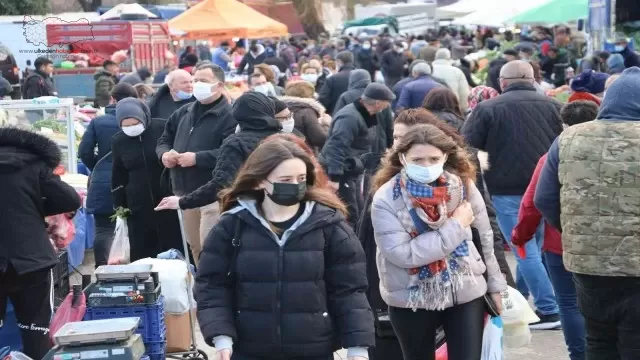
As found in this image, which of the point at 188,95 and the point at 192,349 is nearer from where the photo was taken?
the point at 192,349

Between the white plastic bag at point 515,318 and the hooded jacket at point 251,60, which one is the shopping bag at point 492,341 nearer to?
the white plastic bag at point 515,318

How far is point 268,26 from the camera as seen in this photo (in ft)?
86.3

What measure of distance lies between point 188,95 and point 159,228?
66.8 inches

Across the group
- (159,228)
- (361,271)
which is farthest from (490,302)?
(159,228)

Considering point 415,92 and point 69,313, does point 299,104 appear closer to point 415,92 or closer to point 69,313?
point 415,92

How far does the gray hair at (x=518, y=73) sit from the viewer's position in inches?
346

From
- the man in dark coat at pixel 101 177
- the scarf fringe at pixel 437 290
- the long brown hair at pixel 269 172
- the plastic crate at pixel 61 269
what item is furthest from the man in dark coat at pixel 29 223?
the man in dark coat at pixel 101 177

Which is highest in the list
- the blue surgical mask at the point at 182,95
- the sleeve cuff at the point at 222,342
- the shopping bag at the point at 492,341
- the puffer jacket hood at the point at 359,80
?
the blue surgical mask at the point at 182,95

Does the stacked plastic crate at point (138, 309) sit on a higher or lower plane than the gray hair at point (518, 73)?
lower

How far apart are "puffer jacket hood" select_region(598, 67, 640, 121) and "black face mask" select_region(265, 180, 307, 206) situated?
64.6 inches

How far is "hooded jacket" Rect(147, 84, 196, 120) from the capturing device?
1014 centimetres

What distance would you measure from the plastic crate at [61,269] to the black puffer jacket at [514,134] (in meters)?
3.12

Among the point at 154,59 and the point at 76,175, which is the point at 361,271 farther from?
the point at 154,59

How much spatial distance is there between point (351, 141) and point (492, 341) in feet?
15.9
